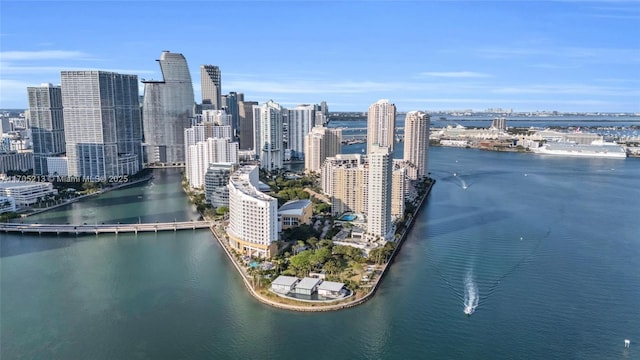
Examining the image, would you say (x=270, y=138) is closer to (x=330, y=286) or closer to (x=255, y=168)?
(x=255, y=168)

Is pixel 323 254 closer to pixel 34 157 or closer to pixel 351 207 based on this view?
pixel 351 207

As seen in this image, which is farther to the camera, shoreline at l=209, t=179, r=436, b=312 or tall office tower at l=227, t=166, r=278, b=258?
tall office tower at l=227, t=166, r=278, b=258

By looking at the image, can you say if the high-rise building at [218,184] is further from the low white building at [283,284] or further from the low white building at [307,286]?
the low white building at [307,286]

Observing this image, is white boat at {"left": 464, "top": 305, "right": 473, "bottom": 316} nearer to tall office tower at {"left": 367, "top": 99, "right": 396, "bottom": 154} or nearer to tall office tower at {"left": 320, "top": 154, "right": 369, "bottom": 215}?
tall office tower at {"left": 320, "top": 154, "right": 369, "bottom": 215}

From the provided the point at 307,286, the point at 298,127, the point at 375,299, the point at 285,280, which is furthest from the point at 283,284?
the point at 298,127

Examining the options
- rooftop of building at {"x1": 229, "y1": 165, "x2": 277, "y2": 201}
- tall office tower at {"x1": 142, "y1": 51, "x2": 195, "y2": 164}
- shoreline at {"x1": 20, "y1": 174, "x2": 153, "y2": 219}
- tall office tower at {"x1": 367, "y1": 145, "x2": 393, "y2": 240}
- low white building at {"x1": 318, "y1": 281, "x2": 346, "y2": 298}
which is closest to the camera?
low white building at {"x1": 318, "y1": 281, "x2": 346, "y2": 298}

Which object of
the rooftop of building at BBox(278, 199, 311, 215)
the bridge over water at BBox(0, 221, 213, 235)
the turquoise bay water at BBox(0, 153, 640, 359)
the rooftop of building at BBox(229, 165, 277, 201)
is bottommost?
the turquoise bay water at BBox(0, 153, 640, 359)

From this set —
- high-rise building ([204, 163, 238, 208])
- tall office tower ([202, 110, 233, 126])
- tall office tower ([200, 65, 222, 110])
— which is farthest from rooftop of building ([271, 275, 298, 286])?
tall office tower ([200, 65, 222, 110])

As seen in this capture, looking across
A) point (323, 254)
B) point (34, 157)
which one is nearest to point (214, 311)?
point (323, 254)

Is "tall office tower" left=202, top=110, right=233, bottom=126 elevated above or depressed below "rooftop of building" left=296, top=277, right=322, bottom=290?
above
